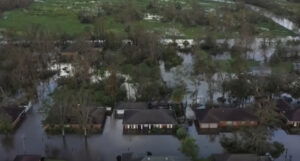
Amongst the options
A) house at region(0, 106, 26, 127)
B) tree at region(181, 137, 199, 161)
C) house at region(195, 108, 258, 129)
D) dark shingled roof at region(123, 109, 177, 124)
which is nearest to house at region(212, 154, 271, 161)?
tree at region(181, 137, 199, 161)

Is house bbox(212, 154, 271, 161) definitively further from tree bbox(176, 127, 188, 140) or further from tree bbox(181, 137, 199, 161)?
tree bbox(176, 127, 188, 140)

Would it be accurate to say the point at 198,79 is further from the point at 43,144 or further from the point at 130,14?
the point at 130,14

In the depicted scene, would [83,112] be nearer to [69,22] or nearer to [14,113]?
[14,113]

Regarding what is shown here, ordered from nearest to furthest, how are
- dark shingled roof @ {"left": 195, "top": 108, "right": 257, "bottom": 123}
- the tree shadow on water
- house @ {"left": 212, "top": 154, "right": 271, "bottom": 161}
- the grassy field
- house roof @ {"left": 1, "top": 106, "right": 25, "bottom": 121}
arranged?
house @ {"left": 212, "top": 154, "right": 271, "bottom": 161}, the tree shadow on water, dark shingled roof @ {"left": 195, "top": 108, "right": 257, "bottom": 123}, house roof @ {"left": 1, "top": 106, "right": 25, "bottom": 121}, the grassy field

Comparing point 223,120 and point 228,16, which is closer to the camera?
point 223,120

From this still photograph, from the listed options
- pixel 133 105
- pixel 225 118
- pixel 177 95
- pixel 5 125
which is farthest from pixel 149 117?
pixel 5 125

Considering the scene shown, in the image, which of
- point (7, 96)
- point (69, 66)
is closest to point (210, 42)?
point (69, 66)
